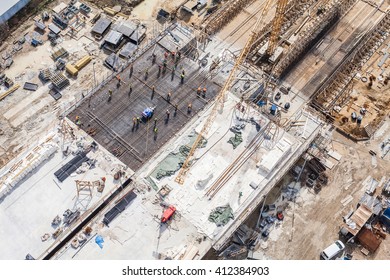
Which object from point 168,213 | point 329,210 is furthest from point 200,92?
point 329,210

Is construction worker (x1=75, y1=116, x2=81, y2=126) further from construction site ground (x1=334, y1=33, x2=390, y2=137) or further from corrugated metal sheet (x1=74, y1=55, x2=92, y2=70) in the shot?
construction site ground (x1=334, y1=33, x2=390, y2=137)

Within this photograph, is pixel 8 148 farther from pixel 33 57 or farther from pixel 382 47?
pixel 382 47

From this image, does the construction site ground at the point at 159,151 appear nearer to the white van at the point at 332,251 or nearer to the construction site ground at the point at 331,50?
the construction site ground at the point at 331,50

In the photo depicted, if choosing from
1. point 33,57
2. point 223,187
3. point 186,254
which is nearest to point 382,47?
point 223,187

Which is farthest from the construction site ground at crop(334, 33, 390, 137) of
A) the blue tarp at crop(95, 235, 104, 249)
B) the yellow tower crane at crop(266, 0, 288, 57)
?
the blue tarp at crop(95, 235, 104, 249)

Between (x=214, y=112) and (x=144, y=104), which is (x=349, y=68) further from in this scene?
(x=144, y=104)
